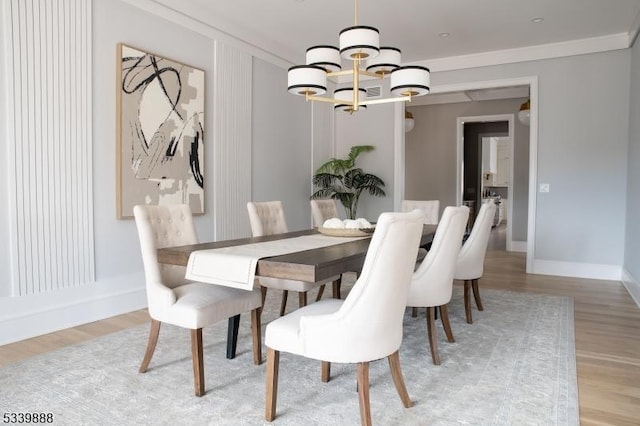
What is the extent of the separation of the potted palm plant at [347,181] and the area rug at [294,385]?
3174 mm

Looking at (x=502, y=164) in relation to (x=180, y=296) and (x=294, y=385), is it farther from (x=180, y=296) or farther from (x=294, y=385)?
(x=180, y=296)

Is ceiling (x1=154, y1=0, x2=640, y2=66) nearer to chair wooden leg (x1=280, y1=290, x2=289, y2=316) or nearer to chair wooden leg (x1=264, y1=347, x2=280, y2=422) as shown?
chair wooden leg (x1=280, y1=290, x2=289, y2=316)

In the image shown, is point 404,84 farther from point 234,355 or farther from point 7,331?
point 7,331

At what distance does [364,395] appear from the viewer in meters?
1.75

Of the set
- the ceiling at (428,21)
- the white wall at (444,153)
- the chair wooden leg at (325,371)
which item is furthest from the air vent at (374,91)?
the chair wooden leg at (325,371)

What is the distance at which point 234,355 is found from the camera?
265cm

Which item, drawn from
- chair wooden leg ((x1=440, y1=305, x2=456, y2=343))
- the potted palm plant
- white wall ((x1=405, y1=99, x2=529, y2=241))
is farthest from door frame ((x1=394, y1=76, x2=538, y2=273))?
chair wooden leg ((x1=440, y1=305, x2=456, y2=343))

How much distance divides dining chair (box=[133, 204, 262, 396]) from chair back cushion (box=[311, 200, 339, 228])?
145 cm

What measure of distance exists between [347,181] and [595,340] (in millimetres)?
3713

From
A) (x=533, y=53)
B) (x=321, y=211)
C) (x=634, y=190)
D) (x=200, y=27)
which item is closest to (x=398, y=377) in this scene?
(x=321, y=211)

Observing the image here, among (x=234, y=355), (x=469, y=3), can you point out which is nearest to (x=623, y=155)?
(x=469, y=3)

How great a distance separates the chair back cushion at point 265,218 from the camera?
3.43 metres

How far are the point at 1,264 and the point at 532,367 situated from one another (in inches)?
133

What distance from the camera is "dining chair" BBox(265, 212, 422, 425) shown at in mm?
1670
